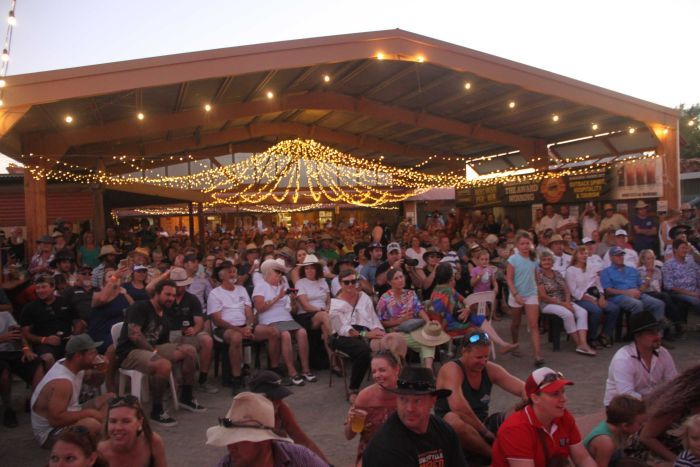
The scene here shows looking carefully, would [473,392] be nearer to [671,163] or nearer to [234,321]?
[234,321]

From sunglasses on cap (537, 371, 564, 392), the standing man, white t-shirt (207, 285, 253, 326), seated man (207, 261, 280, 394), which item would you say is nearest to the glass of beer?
sunglasses on cap (537, 371, 564, 392)

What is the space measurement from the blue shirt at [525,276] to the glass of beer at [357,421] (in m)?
4.39

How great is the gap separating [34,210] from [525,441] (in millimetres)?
10672

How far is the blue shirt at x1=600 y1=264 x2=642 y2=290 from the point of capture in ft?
25.8

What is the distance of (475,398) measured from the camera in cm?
374

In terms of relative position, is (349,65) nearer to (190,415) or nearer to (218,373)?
(218,373)

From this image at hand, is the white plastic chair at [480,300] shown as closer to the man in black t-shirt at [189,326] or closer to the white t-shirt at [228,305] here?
the white t-shirt at [228,305]

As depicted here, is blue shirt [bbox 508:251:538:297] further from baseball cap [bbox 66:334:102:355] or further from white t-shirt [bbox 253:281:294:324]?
baseball cap [bbox 66:334:102:355]

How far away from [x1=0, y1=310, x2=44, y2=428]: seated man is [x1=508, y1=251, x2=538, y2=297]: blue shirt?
5457 mm

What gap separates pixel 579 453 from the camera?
302cm

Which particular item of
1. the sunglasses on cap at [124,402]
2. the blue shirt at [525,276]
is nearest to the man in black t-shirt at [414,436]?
the sunglasses on cap at [124,402]

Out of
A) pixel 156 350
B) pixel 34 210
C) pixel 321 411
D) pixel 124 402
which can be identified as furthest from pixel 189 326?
pixel 34 210

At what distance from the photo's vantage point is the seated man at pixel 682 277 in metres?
7.98

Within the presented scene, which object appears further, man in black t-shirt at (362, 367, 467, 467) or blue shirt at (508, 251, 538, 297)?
blue shirt at (508, 251, 538, 297)
